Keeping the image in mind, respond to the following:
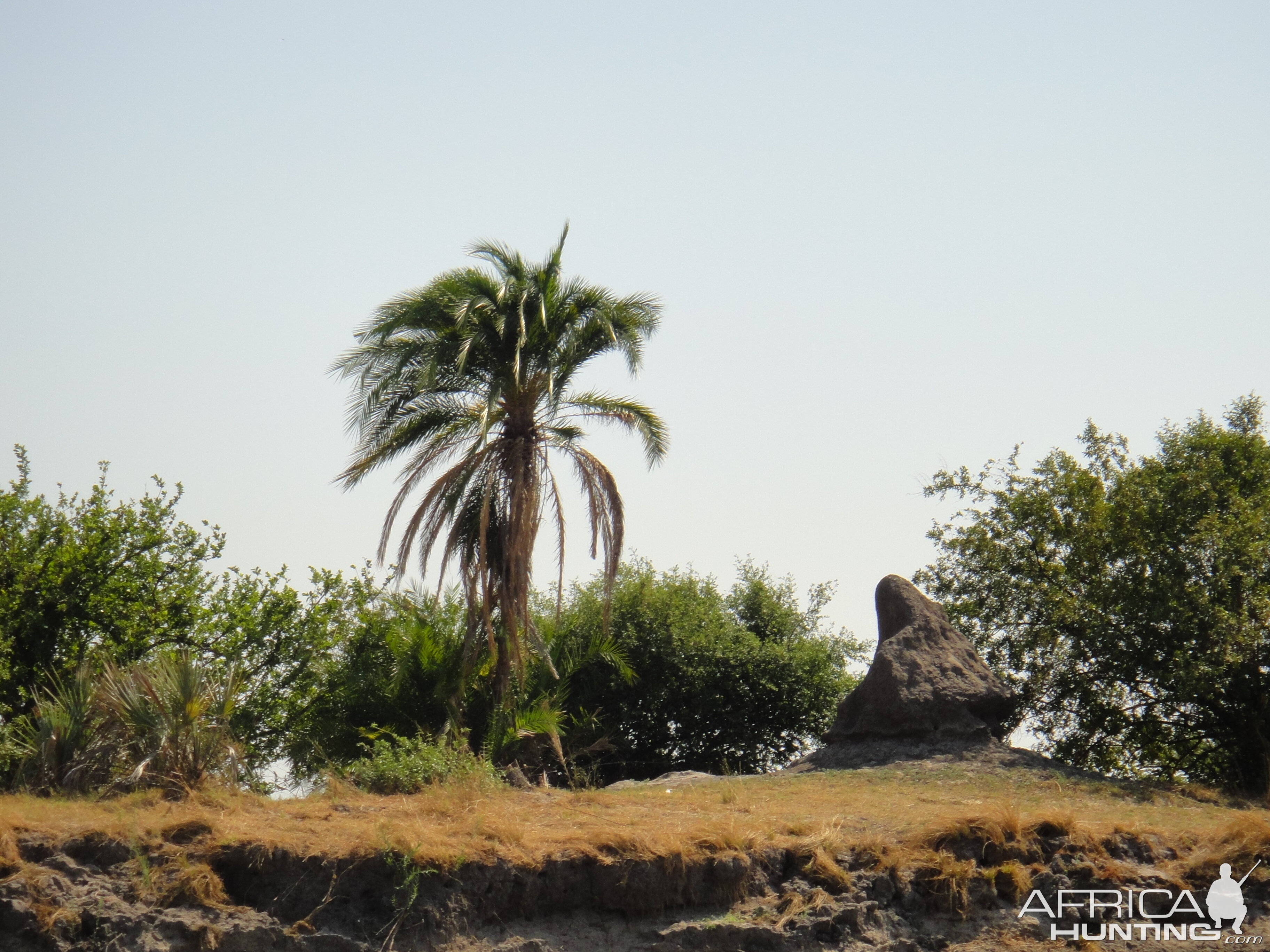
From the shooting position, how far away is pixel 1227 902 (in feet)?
35.9

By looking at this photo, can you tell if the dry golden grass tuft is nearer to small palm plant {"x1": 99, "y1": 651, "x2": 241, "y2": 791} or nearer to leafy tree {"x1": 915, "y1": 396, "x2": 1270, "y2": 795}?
small palm plant {"x1": 99, "y1": 651, "x2": 241, "y2": 791}

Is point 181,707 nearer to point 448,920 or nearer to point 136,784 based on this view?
point 136,784

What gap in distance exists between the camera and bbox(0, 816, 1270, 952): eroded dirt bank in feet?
30.0

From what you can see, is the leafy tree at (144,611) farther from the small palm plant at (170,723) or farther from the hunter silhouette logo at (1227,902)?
the hunter silhouette logo at (1227,902)

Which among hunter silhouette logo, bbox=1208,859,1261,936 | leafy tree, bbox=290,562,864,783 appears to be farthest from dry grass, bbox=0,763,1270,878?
leafy tree, bbox=290,562,864,783

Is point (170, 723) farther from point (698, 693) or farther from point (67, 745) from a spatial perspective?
point (698, 693)

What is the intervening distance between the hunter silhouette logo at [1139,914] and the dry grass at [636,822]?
54cm

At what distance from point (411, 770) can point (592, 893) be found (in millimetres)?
3699

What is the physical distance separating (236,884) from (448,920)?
6.30 feet

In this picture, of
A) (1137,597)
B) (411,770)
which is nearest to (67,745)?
(411,770)

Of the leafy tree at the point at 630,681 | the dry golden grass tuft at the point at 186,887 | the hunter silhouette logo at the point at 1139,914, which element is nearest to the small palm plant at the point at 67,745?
the dry golden grass tuft at the point at 186,887

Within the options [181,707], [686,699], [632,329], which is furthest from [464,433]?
[686,699]

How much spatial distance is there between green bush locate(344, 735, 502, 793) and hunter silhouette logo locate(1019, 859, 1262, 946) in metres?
6.52

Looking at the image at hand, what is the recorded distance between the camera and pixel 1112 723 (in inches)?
766
